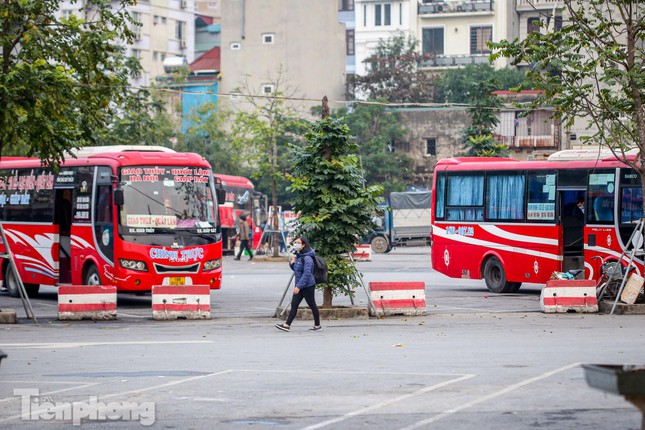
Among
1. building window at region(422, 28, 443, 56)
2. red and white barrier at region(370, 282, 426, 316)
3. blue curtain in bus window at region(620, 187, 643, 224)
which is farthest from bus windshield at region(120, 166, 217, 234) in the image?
building window at region(422, 28, 443, 56)

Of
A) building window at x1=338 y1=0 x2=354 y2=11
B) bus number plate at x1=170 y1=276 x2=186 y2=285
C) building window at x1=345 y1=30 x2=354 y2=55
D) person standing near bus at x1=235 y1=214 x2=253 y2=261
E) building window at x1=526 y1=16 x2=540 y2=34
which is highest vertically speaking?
building window at x1=338 y1=0 x2=354 y2=11

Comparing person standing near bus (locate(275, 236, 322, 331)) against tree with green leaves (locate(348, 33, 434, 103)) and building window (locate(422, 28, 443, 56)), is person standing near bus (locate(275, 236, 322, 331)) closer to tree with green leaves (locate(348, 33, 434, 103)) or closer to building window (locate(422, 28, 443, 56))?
tree with green leaves (locate(348, 33, 434, 103))

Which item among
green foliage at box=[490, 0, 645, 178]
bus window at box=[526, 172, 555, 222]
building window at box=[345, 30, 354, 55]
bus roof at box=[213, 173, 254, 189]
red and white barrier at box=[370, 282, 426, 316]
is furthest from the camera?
building window at box=[345, 30, 354, 55]

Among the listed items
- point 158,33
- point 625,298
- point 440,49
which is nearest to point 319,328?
point 625,298

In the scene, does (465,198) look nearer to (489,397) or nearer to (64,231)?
(64,231)

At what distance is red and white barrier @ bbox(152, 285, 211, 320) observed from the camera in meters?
22.9

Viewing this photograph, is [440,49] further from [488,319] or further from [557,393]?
[557,393]

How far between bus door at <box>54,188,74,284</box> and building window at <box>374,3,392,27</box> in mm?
76261

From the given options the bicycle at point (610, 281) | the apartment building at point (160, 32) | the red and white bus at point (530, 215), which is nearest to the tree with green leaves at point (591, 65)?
the bicycle at point (610, 281)

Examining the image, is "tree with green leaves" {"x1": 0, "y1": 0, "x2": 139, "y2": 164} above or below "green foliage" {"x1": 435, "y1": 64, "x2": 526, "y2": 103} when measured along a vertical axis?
below

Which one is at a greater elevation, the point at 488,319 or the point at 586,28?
the point at 586,28

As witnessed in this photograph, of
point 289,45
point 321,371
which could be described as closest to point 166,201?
point 321,371

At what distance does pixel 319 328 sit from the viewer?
20.4 meters

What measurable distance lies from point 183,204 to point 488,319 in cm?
756
